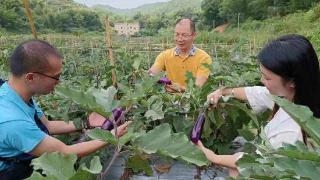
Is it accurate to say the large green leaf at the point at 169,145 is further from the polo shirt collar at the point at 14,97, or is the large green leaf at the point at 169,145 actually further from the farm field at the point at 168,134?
the polo shirt collar at the point at 14,97

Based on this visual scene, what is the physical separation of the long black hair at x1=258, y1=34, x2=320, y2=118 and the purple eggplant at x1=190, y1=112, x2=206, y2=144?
45 cm

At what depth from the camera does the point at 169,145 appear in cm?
173

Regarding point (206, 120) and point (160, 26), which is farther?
point (160, 26)

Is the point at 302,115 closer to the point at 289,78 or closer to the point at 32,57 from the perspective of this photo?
the point at 289,78

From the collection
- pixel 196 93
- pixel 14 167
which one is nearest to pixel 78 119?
pixel 14 167

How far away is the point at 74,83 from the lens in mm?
3727

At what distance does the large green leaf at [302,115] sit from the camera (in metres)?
1.08

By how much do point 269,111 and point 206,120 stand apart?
15.4 inches

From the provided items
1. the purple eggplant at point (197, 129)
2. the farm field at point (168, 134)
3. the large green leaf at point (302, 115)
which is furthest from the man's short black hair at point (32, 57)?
the large green leaf at point (302, 115)

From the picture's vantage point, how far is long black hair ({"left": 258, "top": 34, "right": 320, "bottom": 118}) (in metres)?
1.97

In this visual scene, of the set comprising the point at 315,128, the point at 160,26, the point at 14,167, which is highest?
the point at 315,128

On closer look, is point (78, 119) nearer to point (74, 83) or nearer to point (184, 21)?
point (74, 83)

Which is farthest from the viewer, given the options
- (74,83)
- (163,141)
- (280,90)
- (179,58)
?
(179,58)

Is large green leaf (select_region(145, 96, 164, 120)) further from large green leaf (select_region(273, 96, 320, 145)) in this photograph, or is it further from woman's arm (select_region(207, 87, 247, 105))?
large green leaf (select_region(273, 96, 320, 145))
